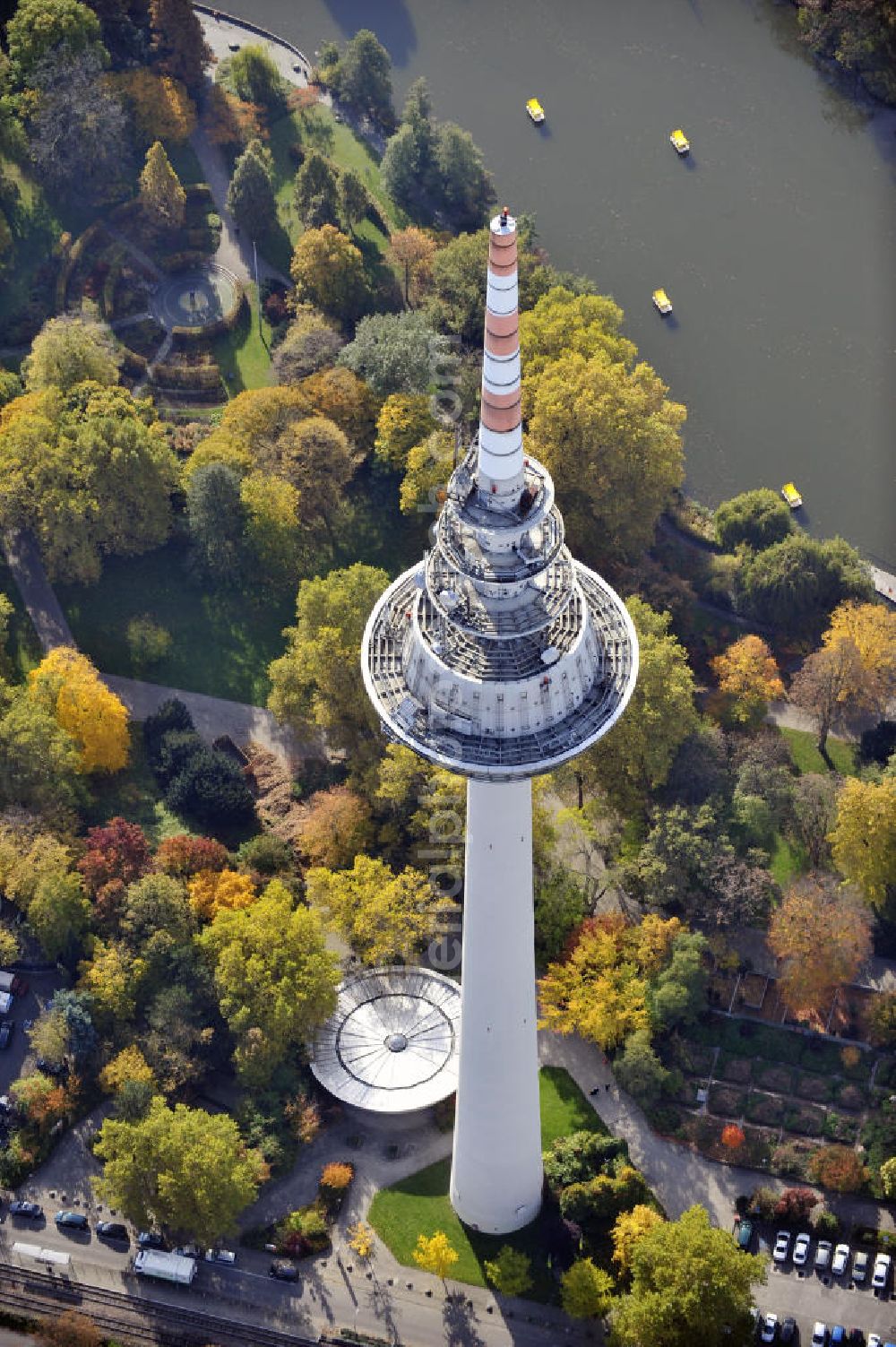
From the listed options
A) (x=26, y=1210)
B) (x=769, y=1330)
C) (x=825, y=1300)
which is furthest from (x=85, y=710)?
(x=825, y=1300)

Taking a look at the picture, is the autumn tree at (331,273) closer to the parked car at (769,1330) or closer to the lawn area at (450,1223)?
the lawn area at (450,1223)

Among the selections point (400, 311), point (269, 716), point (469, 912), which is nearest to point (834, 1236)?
point (469, 912)

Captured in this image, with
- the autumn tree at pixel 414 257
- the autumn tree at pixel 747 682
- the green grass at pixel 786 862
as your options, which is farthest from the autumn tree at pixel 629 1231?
the autumn tree at pixel 414 257

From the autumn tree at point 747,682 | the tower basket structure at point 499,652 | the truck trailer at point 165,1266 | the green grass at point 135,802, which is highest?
the tower basket structure at point 499,652

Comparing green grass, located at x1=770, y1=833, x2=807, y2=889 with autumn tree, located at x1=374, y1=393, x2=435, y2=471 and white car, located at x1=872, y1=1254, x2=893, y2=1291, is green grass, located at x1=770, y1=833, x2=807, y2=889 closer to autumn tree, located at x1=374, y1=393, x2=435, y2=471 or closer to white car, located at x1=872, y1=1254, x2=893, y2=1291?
white car, located at x1=872, y1=1254, x2=893, y2=1291

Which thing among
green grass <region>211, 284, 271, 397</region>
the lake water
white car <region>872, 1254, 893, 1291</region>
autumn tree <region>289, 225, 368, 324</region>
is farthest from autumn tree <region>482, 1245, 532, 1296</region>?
autumn tree <region>289, 225, 368, 324</region>

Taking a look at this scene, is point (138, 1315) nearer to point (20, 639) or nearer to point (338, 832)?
point (338, 832)
